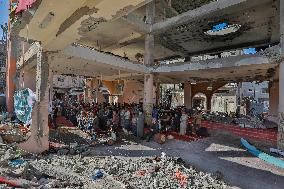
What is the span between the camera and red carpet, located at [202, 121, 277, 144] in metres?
14.1

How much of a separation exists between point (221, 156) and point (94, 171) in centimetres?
600

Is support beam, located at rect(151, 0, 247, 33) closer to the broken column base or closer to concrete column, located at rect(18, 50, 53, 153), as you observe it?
concrete column, located at rect(18, 50, 53, 153)

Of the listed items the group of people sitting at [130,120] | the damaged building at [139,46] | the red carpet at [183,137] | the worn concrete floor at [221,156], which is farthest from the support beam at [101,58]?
the red carpet at [183,137]

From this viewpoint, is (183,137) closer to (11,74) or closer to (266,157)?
(266,157)

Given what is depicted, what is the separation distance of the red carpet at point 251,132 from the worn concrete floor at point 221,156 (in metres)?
1.23

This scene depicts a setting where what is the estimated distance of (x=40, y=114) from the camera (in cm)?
1041

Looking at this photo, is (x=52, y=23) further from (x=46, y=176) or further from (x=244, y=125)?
(x=244, y=125)

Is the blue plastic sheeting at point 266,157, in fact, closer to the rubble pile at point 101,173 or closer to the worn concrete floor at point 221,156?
the worn concrete floor at point 221,156

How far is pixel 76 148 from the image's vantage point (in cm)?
1080

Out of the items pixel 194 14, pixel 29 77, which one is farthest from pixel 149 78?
pixel 29 77

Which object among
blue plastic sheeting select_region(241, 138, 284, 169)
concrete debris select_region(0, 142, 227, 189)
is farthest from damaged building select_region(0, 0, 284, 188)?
concrete debris select_region(0, 142, 227, 189)

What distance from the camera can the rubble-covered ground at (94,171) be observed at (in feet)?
22.5

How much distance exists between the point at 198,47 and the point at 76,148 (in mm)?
16375

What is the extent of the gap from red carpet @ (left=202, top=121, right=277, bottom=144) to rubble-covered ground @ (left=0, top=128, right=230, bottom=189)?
23.6 feet
